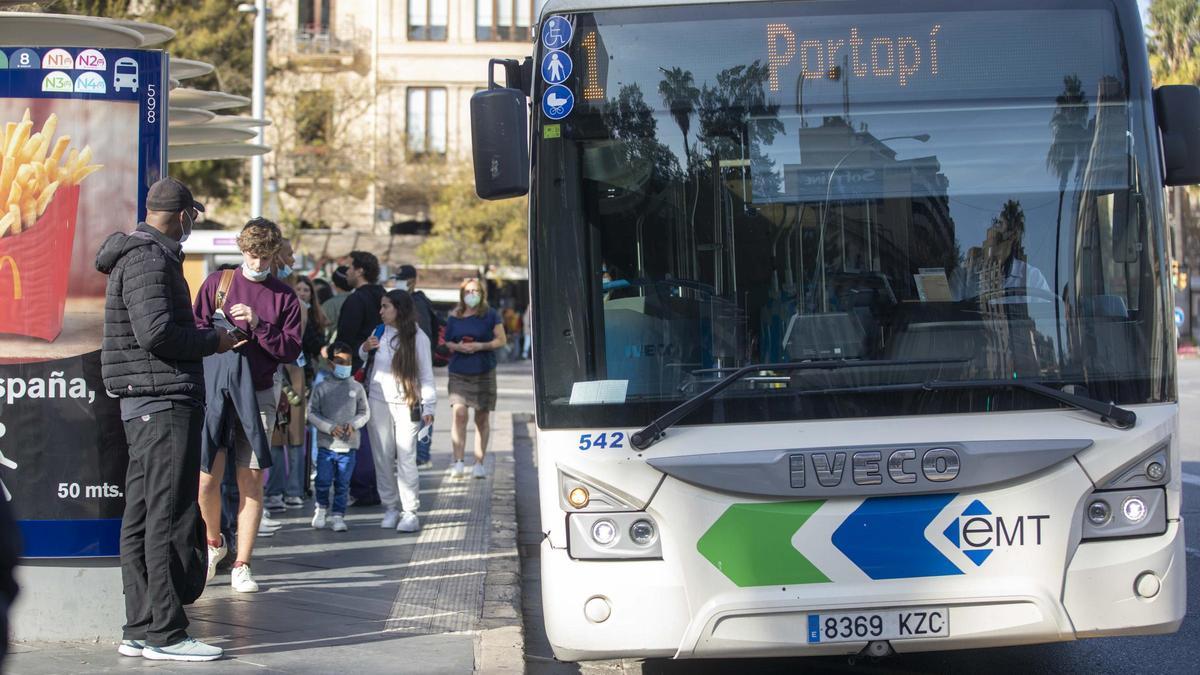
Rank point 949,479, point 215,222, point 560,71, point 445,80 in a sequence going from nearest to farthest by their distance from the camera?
point 949,479
point 560,71
point 215,222
point 445,80

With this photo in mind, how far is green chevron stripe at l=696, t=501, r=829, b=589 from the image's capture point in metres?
4.96

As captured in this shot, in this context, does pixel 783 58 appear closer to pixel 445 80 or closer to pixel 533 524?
pixel 533 524

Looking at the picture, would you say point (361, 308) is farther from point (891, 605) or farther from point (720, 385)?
point (891, 605)

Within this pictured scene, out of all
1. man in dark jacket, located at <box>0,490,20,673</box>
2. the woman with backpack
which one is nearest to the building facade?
the woman with backpack

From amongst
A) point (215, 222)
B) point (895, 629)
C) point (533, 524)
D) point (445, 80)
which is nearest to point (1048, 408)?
point (895, 629)

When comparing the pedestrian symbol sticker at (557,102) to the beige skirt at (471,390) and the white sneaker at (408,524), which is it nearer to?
the white sneaker at (408,524)

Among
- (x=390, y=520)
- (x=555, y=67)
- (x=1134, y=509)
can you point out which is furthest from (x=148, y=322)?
(x=390, y=520)

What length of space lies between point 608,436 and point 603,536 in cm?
36

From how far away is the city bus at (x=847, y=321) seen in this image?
4965mm

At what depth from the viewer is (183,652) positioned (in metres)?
5.79

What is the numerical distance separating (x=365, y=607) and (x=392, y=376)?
2.71 metres

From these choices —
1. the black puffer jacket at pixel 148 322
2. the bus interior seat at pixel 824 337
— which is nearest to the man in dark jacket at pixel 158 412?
the black puffer jacket at pixel 148 322

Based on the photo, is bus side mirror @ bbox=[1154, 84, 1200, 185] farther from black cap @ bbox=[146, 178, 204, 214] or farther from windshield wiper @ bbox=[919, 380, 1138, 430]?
black cap @ bbox=[146, 178, 204, 214]

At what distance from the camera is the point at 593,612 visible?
16.6ft
